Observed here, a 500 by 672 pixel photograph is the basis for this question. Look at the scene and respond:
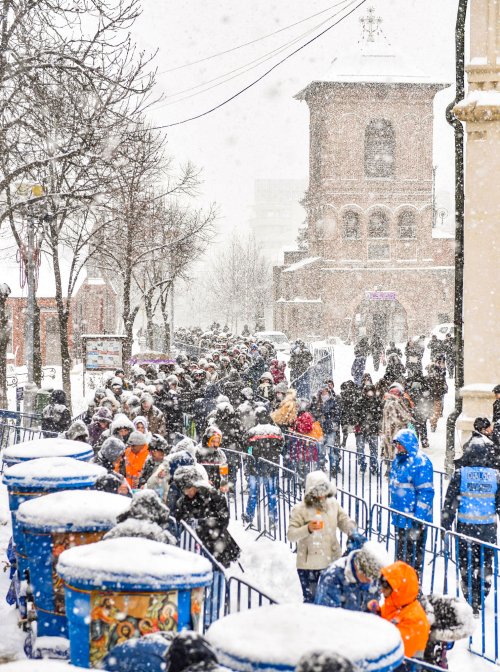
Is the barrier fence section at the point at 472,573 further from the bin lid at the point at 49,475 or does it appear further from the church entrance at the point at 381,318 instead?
the church entrance at the point at 381,318

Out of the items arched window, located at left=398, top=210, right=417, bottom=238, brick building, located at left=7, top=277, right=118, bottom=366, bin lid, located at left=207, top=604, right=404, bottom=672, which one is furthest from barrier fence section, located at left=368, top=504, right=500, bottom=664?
arched window, located at left=398, top=210, right=417, bottom=238

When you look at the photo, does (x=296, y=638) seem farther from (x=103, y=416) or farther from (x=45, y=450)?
(x=103, y=416)

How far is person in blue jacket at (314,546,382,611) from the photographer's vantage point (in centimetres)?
578

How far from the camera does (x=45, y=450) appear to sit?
8.47 meters

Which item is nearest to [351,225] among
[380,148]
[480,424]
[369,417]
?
[380,148]

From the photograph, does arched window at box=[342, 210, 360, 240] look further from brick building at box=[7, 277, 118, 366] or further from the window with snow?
brick building at box=[7, 277, 118, 366]

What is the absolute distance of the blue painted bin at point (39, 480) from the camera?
7332mm

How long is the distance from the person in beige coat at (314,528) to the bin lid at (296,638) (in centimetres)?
375

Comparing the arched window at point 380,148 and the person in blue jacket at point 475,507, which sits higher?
the arched window at point 380,148

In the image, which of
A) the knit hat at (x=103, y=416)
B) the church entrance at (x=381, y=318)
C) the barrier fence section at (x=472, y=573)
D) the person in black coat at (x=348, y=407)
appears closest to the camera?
the barrier fence section at (x=472, y=573)

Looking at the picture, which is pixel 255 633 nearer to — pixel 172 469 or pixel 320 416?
pixel 172 469

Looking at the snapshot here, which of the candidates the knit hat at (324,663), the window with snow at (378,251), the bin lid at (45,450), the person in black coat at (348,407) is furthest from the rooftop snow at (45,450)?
the window with snow at (378,251)

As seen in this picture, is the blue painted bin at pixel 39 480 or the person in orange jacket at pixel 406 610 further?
the blue painted bin at pixel 39 480

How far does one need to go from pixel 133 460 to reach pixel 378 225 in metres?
52.3
